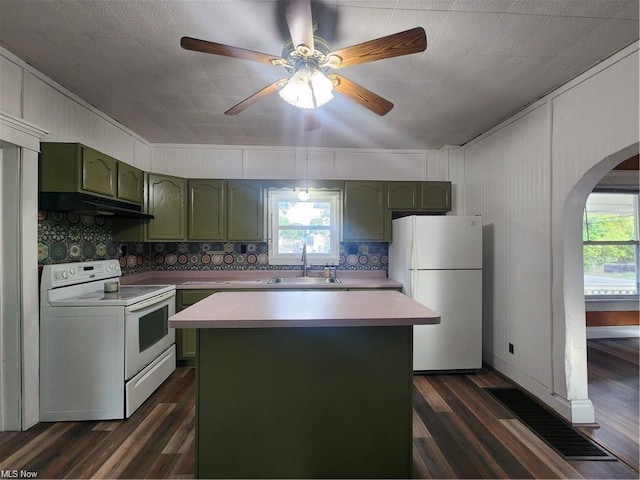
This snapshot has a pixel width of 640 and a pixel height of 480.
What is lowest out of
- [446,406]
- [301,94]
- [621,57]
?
[446,406]

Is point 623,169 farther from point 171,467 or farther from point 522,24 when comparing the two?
point 171,467

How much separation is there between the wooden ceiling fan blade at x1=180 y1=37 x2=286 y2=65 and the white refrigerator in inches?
82.2

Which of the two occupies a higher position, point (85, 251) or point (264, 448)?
point (85, 251)

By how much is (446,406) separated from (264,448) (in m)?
1.58

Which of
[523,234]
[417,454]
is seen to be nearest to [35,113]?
[417,454]

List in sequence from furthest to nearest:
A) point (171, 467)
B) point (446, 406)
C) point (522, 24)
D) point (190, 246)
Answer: point (190, 246) < point (446, 406) < point (171, 467) < point (522, 24)

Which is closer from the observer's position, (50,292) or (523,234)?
(50,292)

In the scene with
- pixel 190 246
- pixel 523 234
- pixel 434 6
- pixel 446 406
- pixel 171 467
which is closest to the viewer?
pixel 434 6

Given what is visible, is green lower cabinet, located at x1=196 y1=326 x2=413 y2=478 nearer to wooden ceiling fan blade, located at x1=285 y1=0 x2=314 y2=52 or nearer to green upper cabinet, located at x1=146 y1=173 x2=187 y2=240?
wooden ceiling fan blade, located at x1=285 y1=0 x2=314 y2=52

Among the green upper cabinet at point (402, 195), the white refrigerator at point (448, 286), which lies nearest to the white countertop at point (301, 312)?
the white refrigerator at point (448, 286)

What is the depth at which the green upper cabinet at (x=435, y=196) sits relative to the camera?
3559mm

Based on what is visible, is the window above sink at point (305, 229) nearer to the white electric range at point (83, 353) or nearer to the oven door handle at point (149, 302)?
the oven door handle at point (149, 302)

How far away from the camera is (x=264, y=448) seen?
5.19 feet

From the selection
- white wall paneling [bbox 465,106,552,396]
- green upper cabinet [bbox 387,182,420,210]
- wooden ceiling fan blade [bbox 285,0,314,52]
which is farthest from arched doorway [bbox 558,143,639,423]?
wooden ceiling fan blade [bbox 285,0,314,52]
